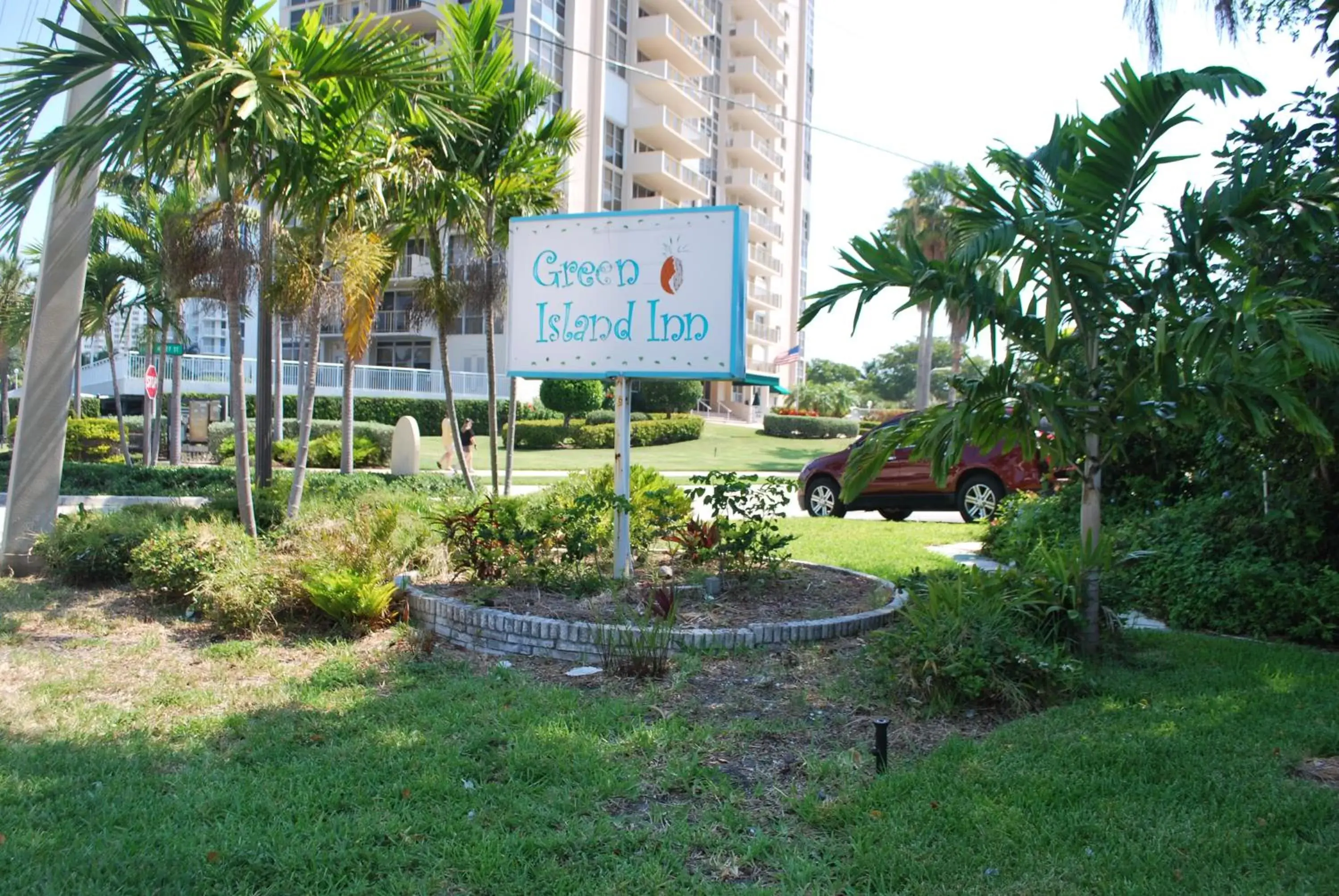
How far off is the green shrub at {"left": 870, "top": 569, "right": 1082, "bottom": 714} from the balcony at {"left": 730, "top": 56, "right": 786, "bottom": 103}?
Answer: 54.4m

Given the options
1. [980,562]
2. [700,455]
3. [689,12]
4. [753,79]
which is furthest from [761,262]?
[980,562]

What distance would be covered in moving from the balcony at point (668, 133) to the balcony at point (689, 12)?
4.34m

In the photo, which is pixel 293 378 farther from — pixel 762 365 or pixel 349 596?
pixel 349 596

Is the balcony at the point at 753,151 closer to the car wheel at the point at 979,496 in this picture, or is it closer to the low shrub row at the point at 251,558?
the car wheel at the point at 979,496

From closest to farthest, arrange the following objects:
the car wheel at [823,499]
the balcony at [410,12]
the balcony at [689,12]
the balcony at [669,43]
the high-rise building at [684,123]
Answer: the car wheel at [823,499] < the balcony at [410,12] < the high-rise building at [684,123] < the balcony at [669,43] < the balcony at [689,12]

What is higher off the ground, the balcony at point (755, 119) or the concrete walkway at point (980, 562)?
the balcony at point (755, 119)

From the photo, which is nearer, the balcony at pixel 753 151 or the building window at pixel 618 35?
the building window at pixel 618 35

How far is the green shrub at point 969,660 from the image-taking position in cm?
499

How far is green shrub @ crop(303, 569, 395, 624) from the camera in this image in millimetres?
6594

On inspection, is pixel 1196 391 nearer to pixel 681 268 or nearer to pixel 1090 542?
pixel 1090 542

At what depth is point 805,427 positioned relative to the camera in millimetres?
40688

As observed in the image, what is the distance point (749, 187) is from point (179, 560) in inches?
1995

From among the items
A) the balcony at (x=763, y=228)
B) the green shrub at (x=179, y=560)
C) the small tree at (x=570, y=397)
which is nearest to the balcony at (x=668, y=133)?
the balcony at (x=763, y=228)

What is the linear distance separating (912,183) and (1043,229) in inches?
1424
